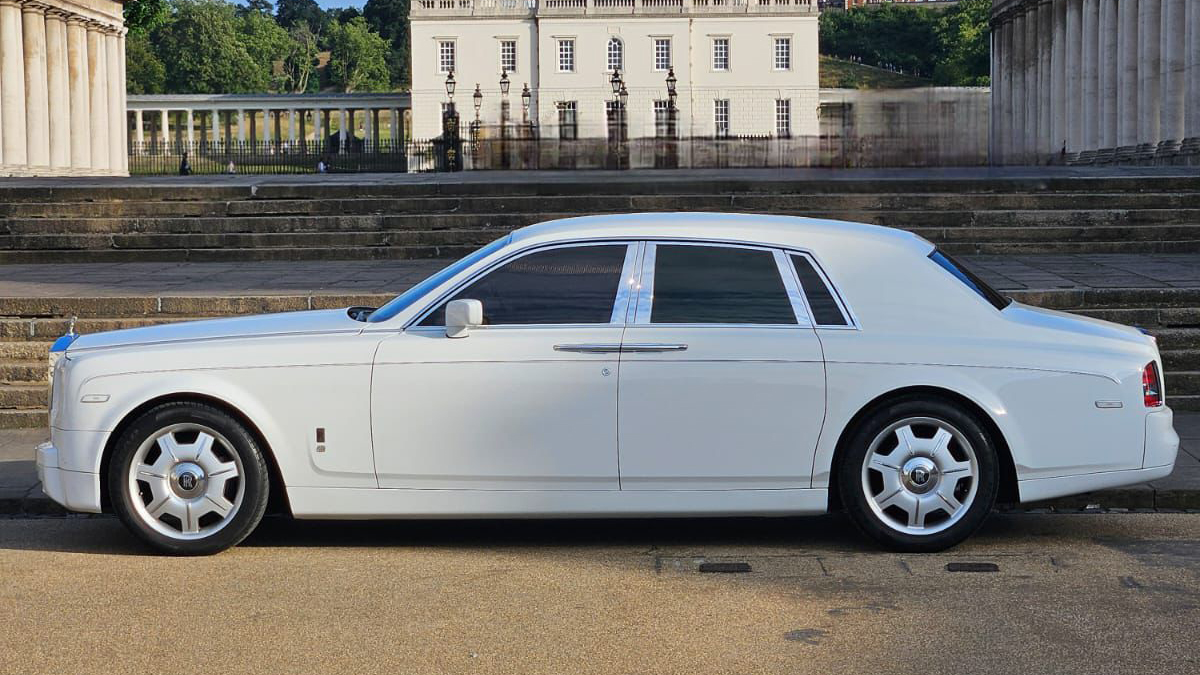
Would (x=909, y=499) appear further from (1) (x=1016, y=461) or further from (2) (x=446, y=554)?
(2) (x=446, y=554)

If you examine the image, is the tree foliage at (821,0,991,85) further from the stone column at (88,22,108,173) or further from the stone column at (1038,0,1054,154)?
the stone column at (88,22,108,173)

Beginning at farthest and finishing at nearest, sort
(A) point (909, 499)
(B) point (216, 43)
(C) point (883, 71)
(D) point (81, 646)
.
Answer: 1. (C) point (883, 71)
2. (B) point (216, 43)
3. (A) point (909, 499)
4. (D) point (81, 646)

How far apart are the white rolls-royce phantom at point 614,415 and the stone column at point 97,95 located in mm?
55064

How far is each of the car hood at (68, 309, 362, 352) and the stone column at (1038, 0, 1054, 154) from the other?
54981mm

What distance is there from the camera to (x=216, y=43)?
137 metres

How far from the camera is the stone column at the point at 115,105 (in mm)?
60250

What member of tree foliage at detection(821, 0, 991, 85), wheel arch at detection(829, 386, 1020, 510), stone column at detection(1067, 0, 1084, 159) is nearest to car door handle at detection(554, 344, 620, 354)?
wheel arch at detection(829, 386, 1020, 510)

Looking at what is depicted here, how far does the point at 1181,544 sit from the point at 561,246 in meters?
3.07

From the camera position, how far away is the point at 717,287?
22.2 feet

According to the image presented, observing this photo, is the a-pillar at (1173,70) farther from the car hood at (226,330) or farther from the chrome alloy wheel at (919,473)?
the car hood at (226,330)

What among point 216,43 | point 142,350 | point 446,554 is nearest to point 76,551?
point 142,350

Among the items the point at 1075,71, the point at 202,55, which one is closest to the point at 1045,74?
the point at 1075,71

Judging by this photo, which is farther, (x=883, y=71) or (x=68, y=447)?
(x=883, y=71)

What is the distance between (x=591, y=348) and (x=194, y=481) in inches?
71.0
